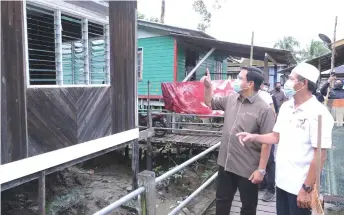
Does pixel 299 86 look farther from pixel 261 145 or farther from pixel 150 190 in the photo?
pixel 150 190

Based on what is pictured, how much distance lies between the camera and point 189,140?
8.38 meters

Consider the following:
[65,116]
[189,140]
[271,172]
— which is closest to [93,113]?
[65,116]

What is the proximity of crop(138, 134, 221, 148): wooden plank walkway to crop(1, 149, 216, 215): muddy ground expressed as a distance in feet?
1.99

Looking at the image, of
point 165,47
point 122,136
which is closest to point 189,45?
point 165,47

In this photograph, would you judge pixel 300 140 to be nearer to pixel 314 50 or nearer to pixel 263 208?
pixel 263 208

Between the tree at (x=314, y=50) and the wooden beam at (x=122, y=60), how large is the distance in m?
37.3

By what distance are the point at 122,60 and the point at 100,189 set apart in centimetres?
387

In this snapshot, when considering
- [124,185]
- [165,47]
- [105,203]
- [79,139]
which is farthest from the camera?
[165,47]

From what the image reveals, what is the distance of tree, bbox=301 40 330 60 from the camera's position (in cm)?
4068

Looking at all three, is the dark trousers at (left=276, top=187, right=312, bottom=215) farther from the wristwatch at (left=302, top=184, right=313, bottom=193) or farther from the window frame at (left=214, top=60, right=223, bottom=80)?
the window frame at (left=214, top=60, right=223, bottom=80)

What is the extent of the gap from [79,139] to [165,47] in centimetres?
740

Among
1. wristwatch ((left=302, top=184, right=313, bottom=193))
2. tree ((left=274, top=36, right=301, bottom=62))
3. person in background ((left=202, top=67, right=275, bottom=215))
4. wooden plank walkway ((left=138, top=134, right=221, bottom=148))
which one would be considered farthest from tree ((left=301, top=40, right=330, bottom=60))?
wristwatch ((left=302, top=184, right=313, bottom=193))

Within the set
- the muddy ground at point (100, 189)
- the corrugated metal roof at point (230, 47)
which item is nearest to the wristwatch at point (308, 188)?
the muddy ground at point (100, 189)

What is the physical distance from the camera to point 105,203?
23.0 feet
